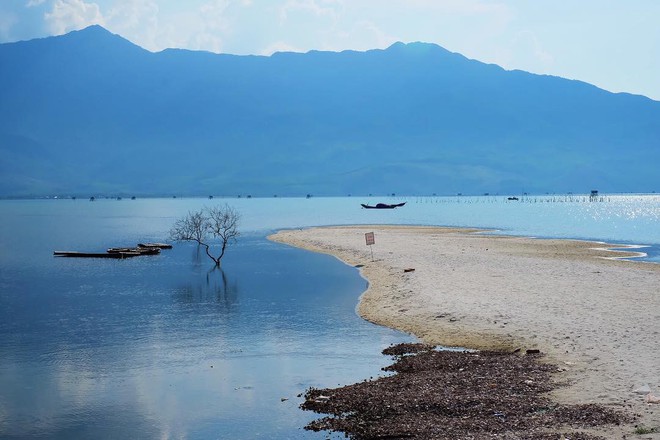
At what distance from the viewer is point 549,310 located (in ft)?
104

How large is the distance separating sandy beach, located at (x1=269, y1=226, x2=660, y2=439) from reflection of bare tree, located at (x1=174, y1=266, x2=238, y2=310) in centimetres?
952

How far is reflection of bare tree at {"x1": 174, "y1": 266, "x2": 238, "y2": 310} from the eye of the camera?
4291cm

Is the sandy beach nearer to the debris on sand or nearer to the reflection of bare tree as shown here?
the debris on sand

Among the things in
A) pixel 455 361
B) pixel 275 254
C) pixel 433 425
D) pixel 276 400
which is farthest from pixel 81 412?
pixel 275 254

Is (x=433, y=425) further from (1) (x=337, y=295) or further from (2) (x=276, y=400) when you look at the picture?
(1) (x=337, y=295)

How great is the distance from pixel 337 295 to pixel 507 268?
46.7ft

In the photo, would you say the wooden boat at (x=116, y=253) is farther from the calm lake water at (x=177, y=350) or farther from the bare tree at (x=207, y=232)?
the calm lake water at (x=177, y=350)

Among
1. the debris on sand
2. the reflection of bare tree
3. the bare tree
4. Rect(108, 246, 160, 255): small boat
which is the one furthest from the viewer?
Rect(108, 246, 160, 255): small boat

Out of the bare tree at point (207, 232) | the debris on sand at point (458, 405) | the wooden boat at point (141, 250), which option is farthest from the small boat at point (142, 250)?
the debris on sand at point (458, 405)

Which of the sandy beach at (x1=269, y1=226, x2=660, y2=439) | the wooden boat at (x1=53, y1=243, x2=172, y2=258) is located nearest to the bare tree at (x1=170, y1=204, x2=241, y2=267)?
the wooden boat at (x1=53, y1=243, x2=172, y2=258)

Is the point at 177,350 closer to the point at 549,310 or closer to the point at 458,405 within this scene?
the point at 458,405

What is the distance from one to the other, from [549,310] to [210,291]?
24955mm

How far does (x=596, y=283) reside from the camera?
4050 cm

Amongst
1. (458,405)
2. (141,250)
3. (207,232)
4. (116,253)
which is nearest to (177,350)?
(458,405)
